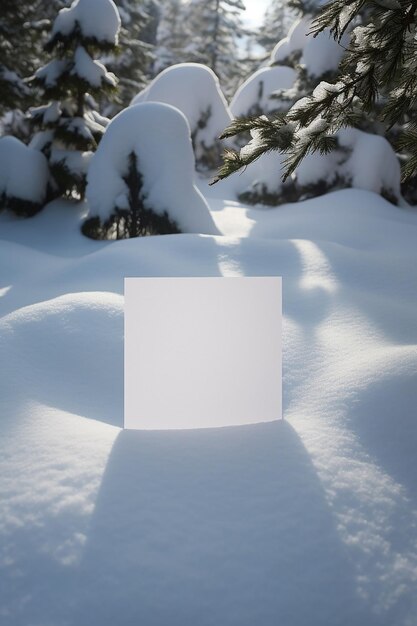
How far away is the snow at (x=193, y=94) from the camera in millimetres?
13727

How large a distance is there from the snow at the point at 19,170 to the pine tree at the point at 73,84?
39cm

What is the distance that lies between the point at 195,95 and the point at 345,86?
42.3 feet

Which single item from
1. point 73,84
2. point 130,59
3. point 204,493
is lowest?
point 130,59

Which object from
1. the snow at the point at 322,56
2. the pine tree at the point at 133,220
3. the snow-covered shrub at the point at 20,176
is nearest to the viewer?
the pine tree at the point at 133,220

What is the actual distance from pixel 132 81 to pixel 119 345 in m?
16.4

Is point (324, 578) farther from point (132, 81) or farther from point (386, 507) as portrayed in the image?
point (132, 81)

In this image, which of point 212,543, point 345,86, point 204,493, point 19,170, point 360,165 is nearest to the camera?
point 212,543

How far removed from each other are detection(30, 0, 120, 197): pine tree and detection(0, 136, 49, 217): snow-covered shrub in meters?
0.40

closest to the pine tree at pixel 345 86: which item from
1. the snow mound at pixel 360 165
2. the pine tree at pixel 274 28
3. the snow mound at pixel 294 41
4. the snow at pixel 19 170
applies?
the snow at pixel 19 170

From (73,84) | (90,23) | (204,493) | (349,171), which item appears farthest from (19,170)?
(204,493)

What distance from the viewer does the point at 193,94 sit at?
1380cm

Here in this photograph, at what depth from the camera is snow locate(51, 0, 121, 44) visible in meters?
9.21

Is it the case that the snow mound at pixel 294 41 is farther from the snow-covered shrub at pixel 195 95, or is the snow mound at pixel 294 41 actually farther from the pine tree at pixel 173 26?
the pine tree at pixel 173 26

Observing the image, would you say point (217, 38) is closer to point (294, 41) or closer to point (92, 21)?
point (294, 41)
